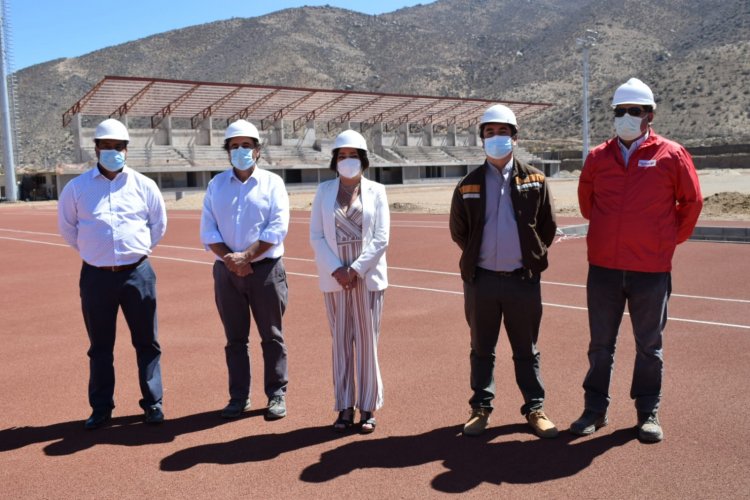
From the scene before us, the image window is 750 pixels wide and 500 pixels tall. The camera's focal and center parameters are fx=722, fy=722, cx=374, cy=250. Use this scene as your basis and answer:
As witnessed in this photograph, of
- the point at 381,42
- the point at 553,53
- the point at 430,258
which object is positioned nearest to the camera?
the point at 430,258

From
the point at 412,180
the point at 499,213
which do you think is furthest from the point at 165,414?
the point at 412,180

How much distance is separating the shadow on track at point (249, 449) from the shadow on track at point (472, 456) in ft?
1.00

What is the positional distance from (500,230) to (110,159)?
3066mm

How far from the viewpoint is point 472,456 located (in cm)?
488

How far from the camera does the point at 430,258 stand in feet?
51.9

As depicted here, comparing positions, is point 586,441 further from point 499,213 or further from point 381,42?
point 381,42

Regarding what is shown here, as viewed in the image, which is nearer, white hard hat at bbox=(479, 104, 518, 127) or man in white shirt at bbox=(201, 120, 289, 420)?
white hard hat at bbox=(479, 104, 518, 127)

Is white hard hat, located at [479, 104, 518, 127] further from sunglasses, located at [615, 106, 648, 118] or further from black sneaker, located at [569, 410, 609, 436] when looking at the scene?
black sneaker, located at [569, 410, 609, 436]

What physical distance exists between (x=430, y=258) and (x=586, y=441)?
1077 centimetres

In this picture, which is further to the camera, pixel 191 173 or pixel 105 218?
pixel 191 173

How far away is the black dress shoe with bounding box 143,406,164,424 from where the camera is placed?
5695mm

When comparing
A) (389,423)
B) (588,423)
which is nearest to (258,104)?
(389,423)

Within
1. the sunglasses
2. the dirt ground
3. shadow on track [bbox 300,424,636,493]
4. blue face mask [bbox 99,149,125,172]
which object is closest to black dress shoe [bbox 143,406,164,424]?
shadow on track [bbox 300,424,636,493]

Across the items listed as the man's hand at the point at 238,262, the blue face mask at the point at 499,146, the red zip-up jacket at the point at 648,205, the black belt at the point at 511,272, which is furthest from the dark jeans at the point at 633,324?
the man's hand at the point at 238,262
